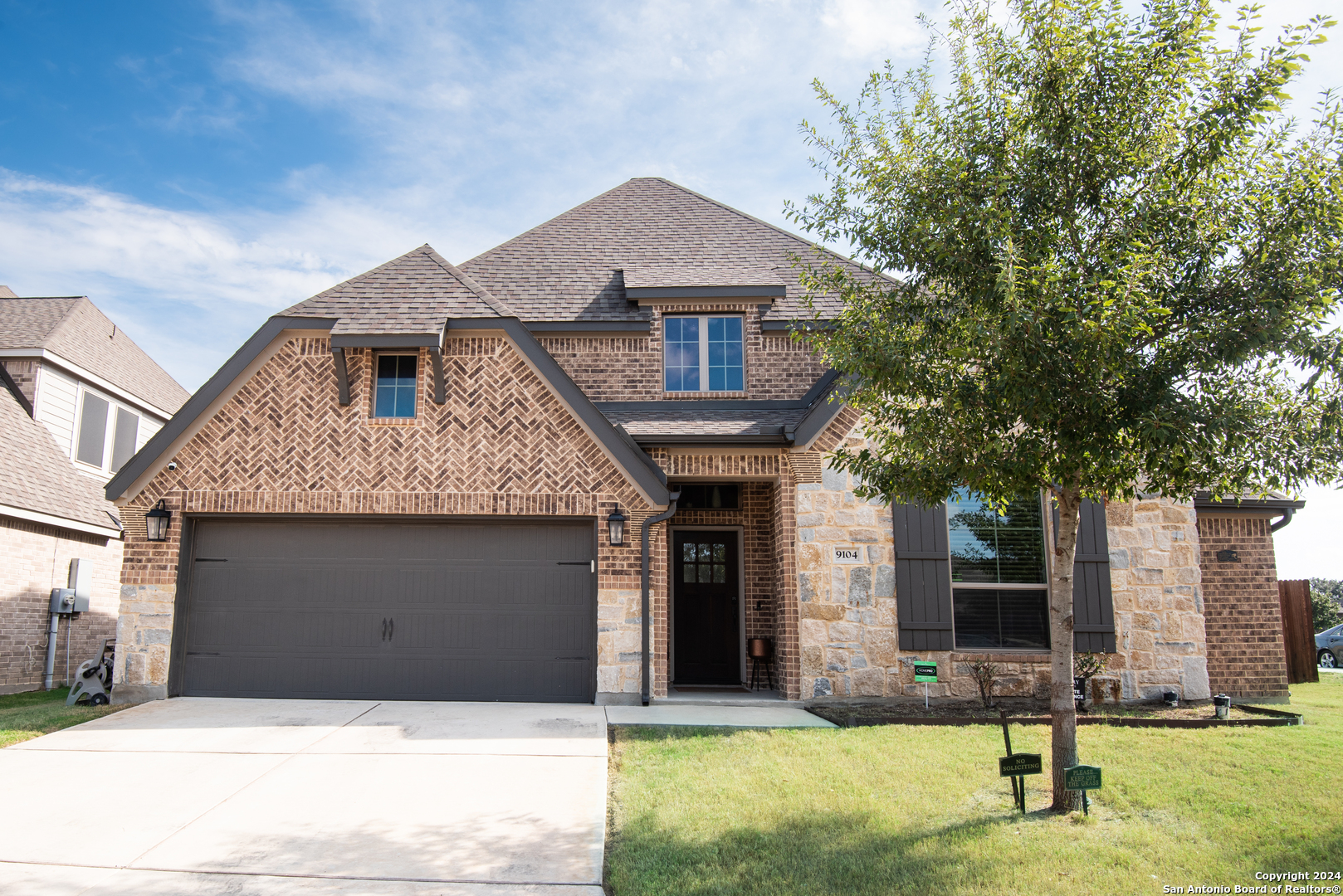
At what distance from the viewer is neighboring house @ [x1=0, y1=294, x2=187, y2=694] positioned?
11445mm

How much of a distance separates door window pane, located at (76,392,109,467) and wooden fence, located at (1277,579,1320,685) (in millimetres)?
21238

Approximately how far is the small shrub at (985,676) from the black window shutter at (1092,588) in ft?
3.83

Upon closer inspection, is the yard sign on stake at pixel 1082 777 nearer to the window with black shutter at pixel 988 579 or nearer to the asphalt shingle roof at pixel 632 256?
the window with black shutter at pixel 988 579

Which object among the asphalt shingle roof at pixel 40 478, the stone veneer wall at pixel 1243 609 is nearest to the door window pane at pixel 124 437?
the asphalt shingle roof at pixel 40 478

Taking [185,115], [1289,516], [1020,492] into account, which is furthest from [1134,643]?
[185,115]

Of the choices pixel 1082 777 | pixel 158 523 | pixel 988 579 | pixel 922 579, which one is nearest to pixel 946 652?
pixel 922 579

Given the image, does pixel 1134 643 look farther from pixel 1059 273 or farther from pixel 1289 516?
pixel 1059 273

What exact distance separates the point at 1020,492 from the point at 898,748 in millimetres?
2851

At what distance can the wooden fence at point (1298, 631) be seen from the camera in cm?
1359

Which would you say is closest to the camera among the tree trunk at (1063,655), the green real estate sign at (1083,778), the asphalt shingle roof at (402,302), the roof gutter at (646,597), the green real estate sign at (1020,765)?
the green real estate sign at (1083,778)

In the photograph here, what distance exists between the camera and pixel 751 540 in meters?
11.6

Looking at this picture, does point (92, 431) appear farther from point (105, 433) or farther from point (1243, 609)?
point (1243, 609)

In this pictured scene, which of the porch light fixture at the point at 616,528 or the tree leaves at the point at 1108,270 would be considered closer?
the tree leaves at the point at 1108,270

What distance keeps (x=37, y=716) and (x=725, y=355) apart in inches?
372
